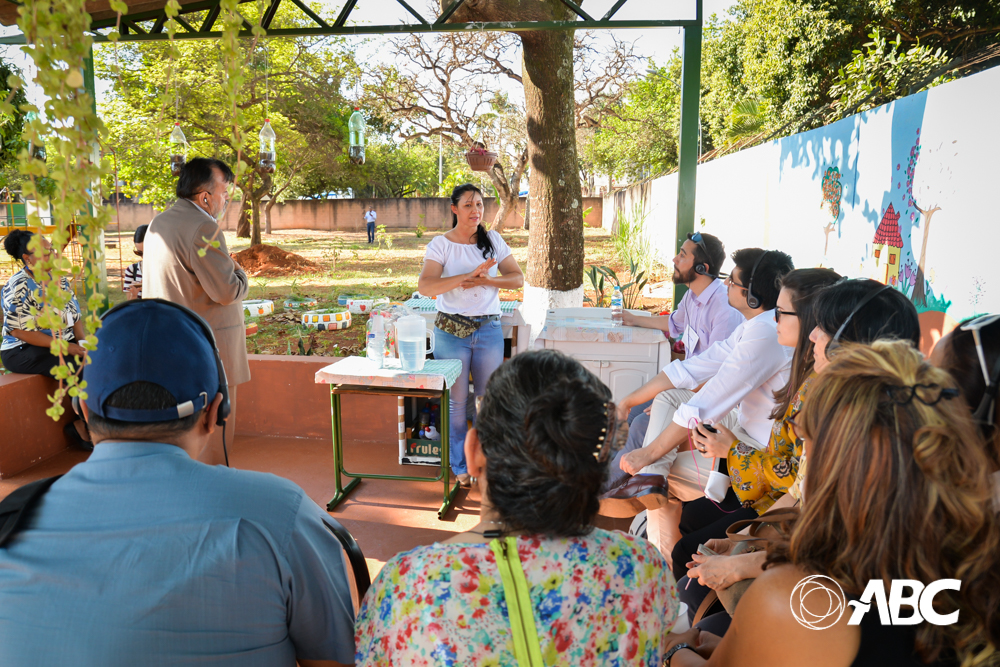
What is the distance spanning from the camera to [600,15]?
4.22m

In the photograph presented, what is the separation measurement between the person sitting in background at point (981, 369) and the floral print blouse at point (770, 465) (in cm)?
70

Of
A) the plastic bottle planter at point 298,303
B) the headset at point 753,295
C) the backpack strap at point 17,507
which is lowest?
the plastic bottle planter at point 298,303

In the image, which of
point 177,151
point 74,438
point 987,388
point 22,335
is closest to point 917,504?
point 987,388

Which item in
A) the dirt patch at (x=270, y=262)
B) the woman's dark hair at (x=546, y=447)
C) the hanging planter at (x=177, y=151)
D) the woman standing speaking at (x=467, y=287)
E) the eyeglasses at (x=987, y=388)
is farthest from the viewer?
the dirt patch at (x=270, y=262)

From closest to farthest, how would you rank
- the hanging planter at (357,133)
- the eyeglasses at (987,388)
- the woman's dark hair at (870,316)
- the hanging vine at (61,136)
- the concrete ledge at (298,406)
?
the hanging vine at (61,136) < the eyeglasses at (987,388) < the woman's dark hair at (870,316) < the concrete ledge at (298,406) < the hanging planter at (357,133)

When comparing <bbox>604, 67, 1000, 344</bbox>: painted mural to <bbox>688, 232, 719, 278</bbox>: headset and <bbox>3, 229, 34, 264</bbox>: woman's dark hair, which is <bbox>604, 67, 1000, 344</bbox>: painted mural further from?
<bbox>3, 229, 34, 264</bbox>: woman's dark hair

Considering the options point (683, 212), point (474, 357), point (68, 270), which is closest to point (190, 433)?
point (68, 270)

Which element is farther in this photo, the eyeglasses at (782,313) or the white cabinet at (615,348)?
the white cabinet at (615,348)

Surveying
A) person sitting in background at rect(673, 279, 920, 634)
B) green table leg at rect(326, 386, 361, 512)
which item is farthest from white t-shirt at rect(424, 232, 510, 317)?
person sitting in background at rect(673, 279, 920, 634)

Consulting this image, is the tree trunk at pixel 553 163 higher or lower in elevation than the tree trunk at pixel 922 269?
higher

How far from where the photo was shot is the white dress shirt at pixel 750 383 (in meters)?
2.40

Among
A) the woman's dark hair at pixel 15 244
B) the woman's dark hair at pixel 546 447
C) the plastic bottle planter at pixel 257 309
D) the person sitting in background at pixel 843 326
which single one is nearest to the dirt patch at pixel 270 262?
the plastic bottle planter at pixel 257 309

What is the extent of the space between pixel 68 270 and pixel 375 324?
2597 millimetres

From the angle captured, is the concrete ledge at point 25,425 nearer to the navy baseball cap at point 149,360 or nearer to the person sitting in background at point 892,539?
the navy baseball cap at point 149,360
